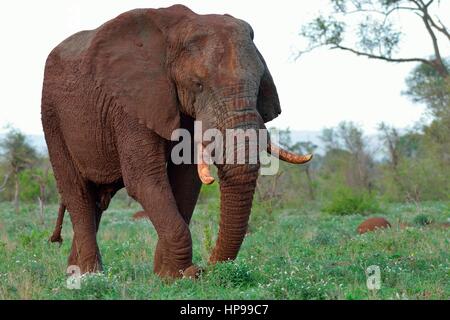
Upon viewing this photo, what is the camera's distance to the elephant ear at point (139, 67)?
642cm

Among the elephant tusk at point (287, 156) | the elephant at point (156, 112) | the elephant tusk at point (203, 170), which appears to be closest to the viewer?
the elephant tusk at point (203, 170)

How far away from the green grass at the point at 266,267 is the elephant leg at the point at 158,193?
0.86 feet

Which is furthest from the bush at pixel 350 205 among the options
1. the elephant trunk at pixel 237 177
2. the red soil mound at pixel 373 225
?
the elephant trunk at pixel 237 177

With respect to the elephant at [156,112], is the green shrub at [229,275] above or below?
below

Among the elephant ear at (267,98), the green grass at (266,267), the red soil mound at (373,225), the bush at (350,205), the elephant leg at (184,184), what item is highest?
the elephant ear at (267,98)

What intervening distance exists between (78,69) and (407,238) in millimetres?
5144

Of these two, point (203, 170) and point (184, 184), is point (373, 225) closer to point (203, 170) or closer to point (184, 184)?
point (184, 184)

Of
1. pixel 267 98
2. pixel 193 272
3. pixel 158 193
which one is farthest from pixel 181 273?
pixel 267 98

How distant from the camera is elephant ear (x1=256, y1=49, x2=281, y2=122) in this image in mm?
6770

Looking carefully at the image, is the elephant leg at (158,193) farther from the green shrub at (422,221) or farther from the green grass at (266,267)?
the green shrub at (422,221)

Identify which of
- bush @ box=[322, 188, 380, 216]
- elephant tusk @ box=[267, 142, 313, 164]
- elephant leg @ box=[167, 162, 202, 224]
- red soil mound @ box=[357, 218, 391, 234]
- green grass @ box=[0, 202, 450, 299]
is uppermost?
elephant tusk @ box=[267, 142, 313, 164]

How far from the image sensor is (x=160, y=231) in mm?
6219
